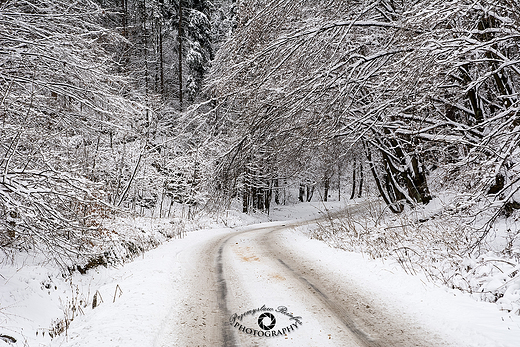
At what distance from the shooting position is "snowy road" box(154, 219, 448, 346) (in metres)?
3.03

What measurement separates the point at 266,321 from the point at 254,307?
19.3 inches

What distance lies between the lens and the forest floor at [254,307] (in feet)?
9.99

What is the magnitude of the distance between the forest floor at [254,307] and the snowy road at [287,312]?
1 centimetres

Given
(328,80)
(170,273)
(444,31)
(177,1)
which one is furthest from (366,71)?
(177,1)

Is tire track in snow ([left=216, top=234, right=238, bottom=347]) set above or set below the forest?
below

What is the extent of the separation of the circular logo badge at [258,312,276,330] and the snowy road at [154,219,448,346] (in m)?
0.05

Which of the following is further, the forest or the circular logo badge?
the forest

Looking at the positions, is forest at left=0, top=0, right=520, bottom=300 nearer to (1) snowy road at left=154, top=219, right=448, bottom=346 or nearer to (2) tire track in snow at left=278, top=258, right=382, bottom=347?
(1) snowy road at left=154, top=219, right=448, bottom=346

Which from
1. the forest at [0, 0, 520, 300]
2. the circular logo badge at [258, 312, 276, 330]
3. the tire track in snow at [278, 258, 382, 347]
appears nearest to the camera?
the tire track in snow at [278, 258, 382, 347]

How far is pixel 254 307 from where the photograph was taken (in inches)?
154

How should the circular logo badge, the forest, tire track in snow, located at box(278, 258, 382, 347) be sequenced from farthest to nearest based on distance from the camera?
1. the forest
2. the circular logo badge
3. tire track in snow, located at box(278, 258, 382, 347)

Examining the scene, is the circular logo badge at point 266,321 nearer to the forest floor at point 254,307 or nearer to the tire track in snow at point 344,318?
the forest floor at point 254,307

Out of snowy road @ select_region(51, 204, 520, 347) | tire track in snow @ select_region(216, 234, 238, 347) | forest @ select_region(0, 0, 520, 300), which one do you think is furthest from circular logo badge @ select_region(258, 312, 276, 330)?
forest @ select_region(0, 0, 520, 300)

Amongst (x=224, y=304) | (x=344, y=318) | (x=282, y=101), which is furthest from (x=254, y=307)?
(x=282, y=101)
